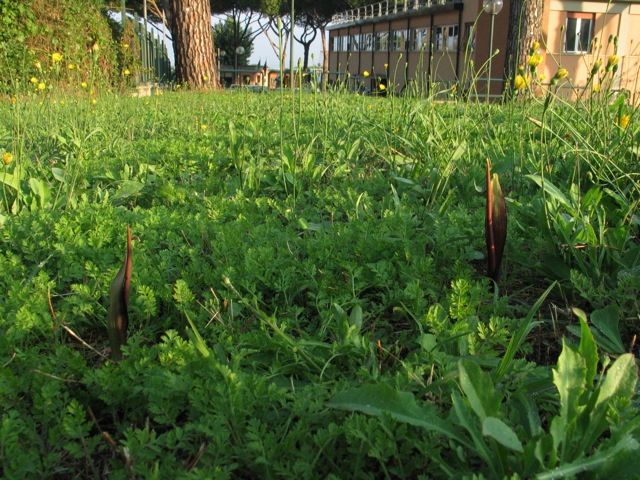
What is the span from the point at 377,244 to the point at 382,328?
33 centimetres

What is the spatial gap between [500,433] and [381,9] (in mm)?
37219

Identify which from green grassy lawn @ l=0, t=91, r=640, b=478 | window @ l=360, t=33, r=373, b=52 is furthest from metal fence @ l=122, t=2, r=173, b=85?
window @ l=360, t=33, r=373, b=52

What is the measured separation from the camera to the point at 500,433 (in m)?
0.91

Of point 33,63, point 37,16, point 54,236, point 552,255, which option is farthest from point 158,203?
point 37,16

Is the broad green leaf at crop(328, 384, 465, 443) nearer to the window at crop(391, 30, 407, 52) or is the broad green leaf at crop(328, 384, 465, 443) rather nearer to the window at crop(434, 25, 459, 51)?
the window at crop(434, 25, 459, 51)

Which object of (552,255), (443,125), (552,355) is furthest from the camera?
(443,125)

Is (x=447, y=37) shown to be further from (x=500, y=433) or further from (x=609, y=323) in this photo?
(x=500, y=433)

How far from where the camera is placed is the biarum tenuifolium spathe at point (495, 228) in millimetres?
1609

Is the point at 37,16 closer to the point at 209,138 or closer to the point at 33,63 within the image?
the point at 33,63

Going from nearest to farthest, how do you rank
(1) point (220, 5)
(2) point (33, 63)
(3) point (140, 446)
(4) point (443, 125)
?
1. (3) point (140, 446)
2. (4) point (443, 125)
3. (2) point (33, 63)
4. (1) point (220, 5)

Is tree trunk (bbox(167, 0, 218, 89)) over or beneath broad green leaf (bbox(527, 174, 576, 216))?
over

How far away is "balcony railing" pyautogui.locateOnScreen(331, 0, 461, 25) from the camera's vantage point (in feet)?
91.1

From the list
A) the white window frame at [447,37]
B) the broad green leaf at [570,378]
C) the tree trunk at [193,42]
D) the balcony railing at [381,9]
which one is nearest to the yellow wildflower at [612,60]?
the broad green leaf at [570,378]

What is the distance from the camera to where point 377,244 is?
179 cm
